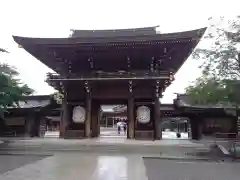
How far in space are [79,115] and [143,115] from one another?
5479 mm

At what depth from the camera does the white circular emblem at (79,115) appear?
2678cm

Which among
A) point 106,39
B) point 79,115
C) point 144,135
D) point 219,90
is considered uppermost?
point 106,39

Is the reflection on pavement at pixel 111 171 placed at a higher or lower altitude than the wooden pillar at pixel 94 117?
lower

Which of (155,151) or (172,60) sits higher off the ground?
(172,60)

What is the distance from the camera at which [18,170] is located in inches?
451

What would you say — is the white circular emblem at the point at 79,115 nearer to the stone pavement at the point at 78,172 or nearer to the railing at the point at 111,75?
the railing at the point at 111,75

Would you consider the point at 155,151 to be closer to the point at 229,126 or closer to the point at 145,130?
the point at 145,130

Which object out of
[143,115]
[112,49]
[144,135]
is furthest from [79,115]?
[112,49]

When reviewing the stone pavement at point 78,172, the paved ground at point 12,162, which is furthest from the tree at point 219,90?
the paved ground at point 12,162

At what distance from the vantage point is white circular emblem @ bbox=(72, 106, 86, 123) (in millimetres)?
26781

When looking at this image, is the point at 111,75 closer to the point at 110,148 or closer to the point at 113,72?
the point at 113,72

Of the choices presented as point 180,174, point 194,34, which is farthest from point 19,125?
point 180,174

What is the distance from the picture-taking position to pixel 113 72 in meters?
26.6

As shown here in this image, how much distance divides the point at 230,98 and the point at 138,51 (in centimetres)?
938
